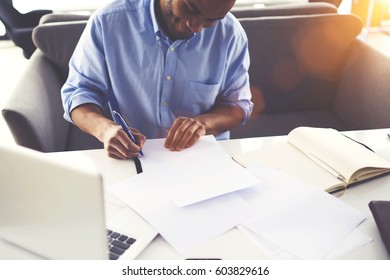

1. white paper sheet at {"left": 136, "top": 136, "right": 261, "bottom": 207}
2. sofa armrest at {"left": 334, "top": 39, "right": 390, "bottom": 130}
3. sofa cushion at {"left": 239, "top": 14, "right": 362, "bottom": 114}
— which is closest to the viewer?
white paper sheet at {"left": 136, "top": 136, "right": 261, "bottom": 207}

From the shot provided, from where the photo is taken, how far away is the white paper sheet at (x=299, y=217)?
0.81 meters

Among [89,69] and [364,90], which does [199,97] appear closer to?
[89,69]

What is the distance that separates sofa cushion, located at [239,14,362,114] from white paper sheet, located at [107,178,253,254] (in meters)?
1.27

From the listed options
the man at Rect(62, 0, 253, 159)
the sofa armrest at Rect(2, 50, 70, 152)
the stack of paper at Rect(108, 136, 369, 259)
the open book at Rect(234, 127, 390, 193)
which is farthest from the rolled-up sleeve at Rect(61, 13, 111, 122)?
the open book at Rect(234, 127, 390, 193)

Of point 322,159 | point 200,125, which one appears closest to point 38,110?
point 200,125

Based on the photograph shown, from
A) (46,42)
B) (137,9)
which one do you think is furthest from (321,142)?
(46,42)

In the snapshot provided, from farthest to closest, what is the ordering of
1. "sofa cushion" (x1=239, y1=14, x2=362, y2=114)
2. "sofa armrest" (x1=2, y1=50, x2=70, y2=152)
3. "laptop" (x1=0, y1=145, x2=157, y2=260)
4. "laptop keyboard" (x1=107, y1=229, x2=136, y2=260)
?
"sofa cushion" (x1=239, y1=14, x2=362, y2=114) < "sofa armrest" (x1=2, y1=50, x2=70, y2=152) < "laptop keyboard" (x1=107, y1=229, x2=136, y2=260) < "laptop" (x1=0, y1=145, x2=157, y2=260)

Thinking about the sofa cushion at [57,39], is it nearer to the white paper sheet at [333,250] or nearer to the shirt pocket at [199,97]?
the shirt pocket at [199,97]

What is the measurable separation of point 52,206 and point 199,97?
86 cm

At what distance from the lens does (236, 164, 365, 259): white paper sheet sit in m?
0.81

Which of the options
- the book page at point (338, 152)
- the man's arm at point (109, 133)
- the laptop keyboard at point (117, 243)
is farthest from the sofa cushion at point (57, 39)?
the laptop keyboard at point (117, 243)

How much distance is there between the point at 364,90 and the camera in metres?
1.88

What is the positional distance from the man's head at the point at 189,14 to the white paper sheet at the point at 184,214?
0.48 meters

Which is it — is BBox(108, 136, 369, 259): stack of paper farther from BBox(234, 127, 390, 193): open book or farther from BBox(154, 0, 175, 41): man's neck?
BBox(154, 0, 175, 41): man's neck
